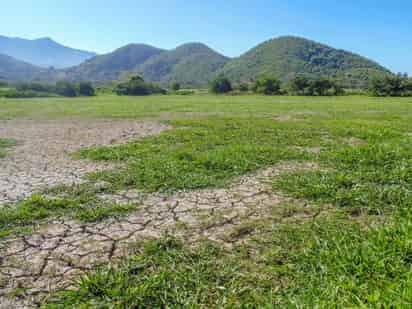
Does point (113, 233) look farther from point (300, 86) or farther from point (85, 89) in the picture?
point (85, 89)

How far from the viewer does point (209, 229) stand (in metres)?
2.78

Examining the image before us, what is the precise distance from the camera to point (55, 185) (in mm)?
4031

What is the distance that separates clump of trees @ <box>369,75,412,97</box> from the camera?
38938 mm

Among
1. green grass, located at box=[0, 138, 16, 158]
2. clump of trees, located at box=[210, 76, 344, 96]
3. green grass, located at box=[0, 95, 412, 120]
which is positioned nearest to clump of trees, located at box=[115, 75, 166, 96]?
clump of trees, located at box=[210, 76, 344, 96]

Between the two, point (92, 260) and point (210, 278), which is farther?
point (92, 260)

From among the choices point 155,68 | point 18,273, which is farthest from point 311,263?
point 155,68

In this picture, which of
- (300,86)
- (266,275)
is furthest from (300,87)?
(266,275)

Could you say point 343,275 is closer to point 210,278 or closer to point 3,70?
point 210,278

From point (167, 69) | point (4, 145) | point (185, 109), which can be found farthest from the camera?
point (167, 69)

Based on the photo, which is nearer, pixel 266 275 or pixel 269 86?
pixel 266 275

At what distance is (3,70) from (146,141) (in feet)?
745

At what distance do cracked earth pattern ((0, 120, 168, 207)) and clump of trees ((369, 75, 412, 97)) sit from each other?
1699 inches

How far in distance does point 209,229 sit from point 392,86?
47.4 meters

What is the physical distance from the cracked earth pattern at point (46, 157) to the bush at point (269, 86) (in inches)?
1715
